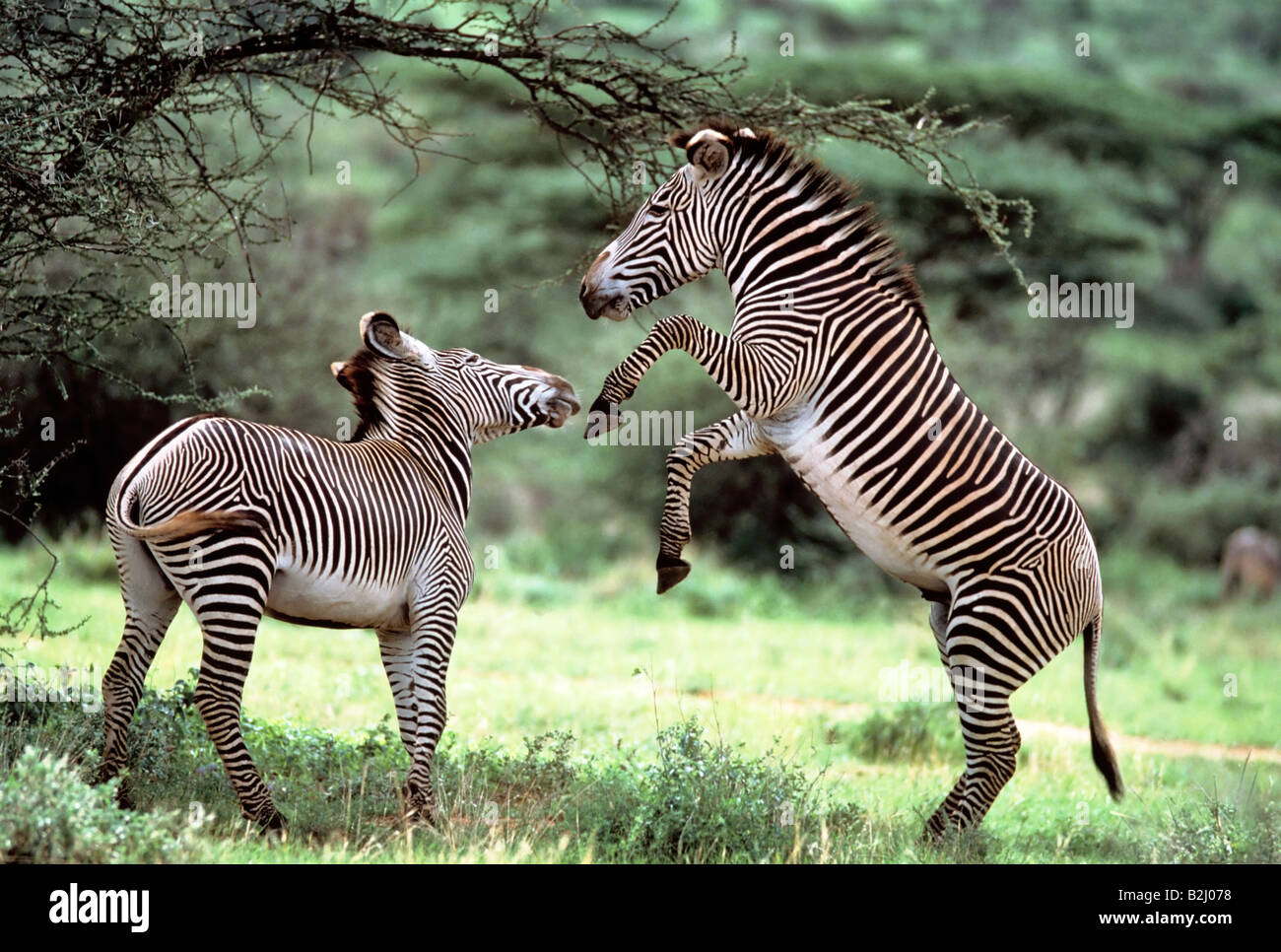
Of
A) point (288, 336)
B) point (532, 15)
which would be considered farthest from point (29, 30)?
point (288, 336)

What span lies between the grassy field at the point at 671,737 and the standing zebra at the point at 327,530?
0.45m

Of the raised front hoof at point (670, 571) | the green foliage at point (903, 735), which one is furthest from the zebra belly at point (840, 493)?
the green foliage at point (903, 735)

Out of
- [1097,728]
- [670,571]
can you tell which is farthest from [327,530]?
[1097,728]

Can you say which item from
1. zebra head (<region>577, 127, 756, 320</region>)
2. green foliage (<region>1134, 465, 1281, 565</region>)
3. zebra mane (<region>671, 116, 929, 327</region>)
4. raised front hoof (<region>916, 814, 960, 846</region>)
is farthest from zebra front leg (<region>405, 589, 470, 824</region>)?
green foliage (<region>1134, 465, 1281, 565</region>)

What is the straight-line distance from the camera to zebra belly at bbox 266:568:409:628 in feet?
19.1

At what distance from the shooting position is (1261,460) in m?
23.2

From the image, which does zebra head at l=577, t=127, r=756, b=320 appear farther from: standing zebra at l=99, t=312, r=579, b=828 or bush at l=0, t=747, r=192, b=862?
bush at l=0, t=747, r=192, b=862

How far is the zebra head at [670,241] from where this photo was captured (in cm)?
653

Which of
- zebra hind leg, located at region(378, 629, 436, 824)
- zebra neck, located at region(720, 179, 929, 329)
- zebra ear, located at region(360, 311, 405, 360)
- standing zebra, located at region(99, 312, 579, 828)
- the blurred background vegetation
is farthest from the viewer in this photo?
the blurred background vegetation

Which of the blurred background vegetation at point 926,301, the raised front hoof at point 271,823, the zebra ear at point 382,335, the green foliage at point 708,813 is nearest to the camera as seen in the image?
the raised front hoof at point 271,823

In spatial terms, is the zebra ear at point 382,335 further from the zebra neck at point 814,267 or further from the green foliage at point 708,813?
the green foliage at point 708,813

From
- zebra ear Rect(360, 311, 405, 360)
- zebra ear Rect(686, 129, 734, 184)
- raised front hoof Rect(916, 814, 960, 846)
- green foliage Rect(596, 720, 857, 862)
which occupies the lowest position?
raised front hoof Rect(916, 814, 960, 846)

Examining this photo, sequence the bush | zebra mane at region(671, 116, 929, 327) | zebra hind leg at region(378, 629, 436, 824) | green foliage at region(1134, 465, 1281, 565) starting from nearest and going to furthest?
the bush < zebra hind leg at region(378, 629, 436, 824) < zebra mane at region(671, 116, 929, 327) < green foliage at region(1134, 465, 1281, 565)

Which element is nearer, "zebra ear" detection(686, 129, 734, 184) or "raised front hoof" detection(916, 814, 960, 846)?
"raised front hoof" detection(916, 814, 960, 846)
